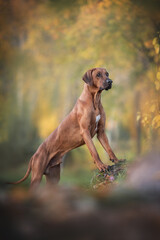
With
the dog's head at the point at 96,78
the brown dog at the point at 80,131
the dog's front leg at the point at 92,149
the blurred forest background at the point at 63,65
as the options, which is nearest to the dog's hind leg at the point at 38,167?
the brown dog at the point at 80,131

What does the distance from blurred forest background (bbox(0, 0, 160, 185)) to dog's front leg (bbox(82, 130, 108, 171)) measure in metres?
2.74

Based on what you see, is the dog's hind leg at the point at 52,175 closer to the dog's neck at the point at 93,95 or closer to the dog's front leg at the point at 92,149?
the dog's front leg at the point at 92,149

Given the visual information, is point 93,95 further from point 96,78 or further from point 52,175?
point 52,175

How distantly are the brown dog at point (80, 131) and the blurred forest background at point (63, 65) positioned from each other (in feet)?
A: 8.20

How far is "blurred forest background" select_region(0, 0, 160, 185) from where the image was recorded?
6608 millimetres

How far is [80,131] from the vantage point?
3.77 metres

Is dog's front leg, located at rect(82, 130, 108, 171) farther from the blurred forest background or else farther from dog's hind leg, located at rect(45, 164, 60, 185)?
the blurred forest background

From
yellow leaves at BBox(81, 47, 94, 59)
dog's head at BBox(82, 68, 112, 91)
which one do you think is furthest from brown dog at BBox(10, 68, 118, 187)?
yellow leaves at BBox(81, 47, 94, 59)

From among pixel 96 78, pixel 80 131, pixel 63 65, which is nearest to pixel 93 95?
pixel 96 78

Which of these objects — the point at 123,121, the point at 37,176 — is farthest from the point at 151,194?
the point at 123,121

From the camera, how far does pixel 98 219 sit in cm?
191

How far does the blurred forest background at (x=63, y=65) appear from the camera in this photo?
6.61m

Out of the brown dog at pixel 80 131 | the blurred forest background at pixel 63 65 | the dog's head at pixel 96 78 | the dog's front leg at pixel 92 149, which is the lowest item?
the dog's front leg at pixel 92 149

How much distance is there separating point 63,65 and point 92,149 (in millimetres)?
4431
